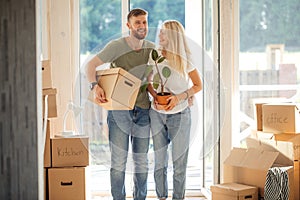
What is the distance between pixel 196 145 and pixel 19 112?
3.28 m

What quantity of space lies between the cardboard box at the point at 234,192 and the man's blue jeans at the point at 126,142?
1.61 feet

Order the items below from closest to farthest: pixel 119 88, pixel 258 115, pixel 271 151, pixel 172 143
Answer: pixel 119 88, pixel 172 143, pixel 271 151, pixel 258 115

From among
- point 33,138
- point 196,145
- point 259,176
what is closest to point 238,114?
point 196,145

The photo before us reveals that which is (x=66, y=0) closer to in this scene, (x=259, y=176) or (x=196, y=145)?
(x=196, y=145)

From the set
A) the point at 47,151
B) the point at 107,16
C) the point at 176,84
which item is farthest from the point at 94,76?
the point at 107,16

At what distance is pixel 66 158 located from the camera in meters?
3.77

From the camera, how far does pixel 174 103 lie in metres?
3.51

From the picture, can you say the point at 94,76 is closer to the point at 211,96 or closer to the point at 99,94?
the point at 99,94

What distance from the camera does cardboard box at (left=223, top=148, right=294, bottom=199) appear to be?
3612mm

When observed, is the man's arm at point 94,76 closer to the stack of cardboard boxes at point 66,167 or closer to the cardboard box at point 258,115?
the stack of cardboard boxes at point 66,167

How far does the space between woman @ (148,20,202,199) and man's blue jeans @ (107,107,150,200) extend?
66mm

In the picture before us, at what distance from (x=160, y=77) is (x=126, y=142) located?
0.46 m

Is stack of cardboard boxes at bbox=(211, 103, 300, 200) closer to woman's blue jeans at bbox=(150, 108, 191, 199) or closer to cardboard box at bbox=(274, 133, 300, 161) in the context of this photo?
cardboard box at bbox=(274, 133, 300, 161)

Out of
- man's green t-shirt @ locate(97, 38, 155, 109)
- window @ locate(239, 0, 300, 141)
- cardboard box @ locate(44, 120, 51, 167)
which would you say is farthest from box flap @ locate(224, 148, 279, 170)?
cardboard box @ locate(44, 120, 51, 167)
